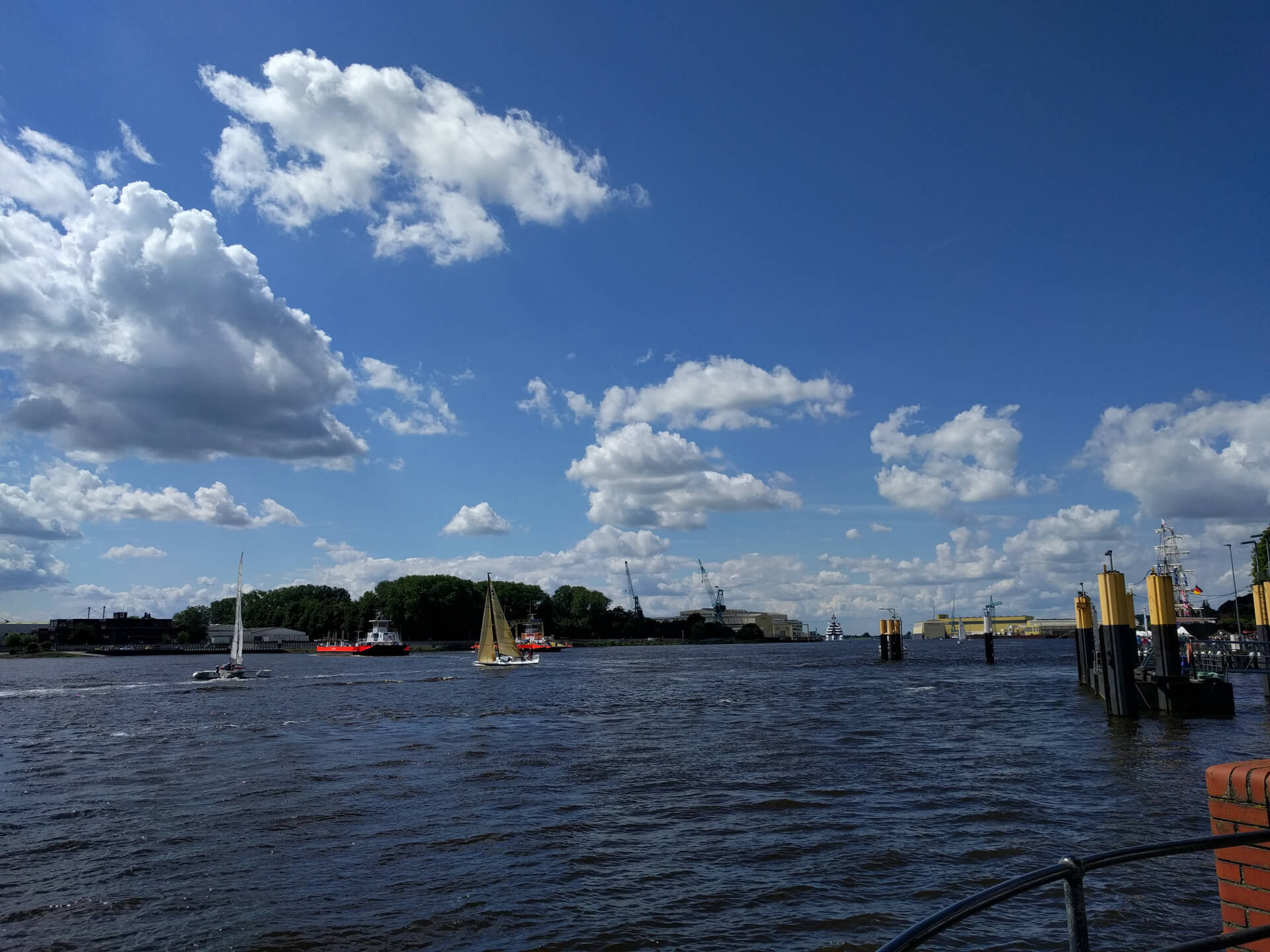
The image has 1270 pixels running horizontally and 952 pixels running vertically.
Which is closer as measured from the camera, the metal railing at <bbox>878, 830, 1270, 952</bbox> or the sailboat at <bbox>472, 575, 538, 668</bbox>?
the metal railing at <bbox>878, 830, 1270, 952</bbox>

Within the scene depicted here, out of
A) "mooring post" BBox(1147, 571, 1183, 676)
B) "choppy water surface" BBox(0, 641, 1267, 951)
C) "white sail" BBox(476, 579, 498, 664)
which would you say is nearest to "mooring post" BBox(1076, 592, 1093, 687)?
"choppy water surface" BBox(0, 641, 1267, 951)

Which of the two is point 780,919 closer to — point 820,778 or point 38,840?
point 820,778

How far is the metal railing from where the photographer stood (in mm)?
3584

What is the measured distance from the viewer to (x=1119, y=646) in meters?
37.3

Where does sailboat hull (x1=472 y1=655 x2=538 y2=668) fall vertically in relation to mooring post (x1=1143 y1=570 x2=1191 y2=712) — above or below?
below

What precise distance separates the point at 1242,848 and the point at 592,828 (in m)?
14.7

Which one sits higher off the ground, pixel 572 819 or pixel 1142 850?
pixel 1142 850

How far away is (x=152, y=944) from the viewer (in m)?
12.6

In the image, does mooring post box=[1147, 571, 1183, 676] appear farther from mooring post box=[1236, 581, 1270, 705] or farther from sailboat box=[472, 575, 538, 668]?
sailboat box=[472, 575, 538, 668]

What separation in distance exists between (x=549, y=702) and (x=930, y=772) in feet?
105

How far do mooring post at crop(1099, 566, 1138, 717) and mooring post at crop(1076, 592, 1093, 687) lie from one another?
21147 mm

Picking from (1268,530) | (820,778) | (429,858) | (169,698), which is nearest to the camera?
(429,858)

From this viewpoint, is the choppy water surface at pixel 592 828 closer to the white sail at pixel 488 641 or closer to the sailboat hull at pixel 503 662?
the white sail at pixel 488 641

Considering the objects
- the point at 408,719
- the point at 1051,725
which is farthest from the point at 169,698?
the point at 1051,725
